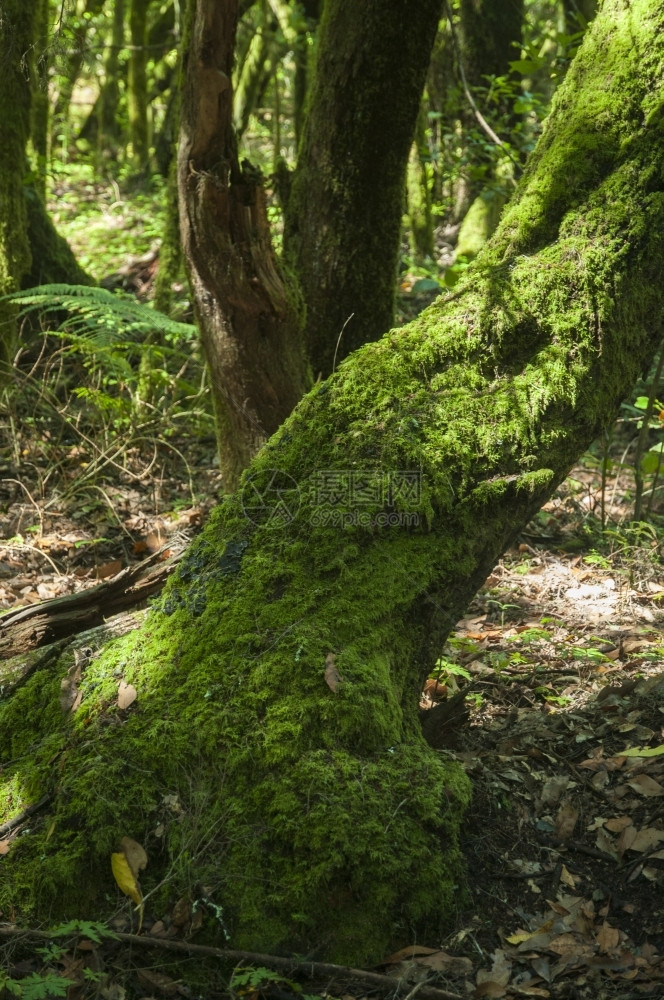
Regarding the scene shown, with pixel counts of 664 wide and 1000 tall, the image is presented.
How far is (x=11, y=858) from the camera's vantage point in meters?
2.41

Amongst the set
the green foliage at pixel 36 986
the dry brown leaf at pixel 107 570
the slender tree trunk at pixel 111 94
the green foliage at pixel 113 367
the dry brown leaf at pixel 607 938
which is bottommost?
the dry brown leaf at pixel 607 938

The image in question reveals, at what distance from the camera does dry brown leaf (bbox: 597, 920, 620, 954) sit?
2342 mm

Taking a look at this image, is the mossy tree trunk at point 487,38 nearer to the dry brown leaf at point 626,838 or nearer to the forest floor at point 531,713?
the forest floor at point 531,713

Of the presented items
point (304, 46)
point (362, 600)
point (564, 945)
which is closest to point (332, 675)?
point (362, 600)

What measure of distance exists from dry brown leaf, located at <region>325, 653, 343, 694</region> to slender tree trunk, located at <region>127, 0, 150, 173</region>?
12.9 meters

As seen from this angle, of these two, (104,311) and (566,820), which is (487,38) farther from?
(566,820)

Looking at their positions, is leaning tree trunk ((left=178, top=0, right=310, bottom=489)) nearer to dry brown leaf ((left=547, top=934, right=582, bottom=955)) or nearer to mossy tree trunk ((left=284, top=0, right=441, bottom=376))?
mossy tree trunk ((left=284, top=0, right=441, bottom=376))

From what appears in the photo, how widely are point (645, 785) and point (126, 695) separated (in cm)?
189

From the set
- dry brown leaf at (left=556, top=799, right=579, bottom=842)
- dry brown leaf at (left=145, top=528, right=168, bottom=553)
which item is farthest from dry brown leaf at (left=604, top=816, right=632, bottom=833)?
dry brown leaf at (left=145, top=528, right=168, bottom=553)

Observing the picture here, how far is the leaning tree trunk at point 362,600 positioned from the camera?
2342mm

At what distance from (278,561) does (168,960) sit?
4.03 ft

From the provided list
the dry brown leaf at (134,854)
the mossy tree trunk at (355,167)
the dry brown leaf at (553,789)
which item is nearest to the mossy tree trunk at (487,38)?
the mossy tree trunk at (355,167)

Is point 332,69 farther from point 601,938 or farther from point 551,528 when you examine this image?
point 601,938

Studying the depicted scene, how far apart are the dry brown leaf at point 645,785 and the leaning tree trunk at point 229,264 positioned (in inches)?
105
